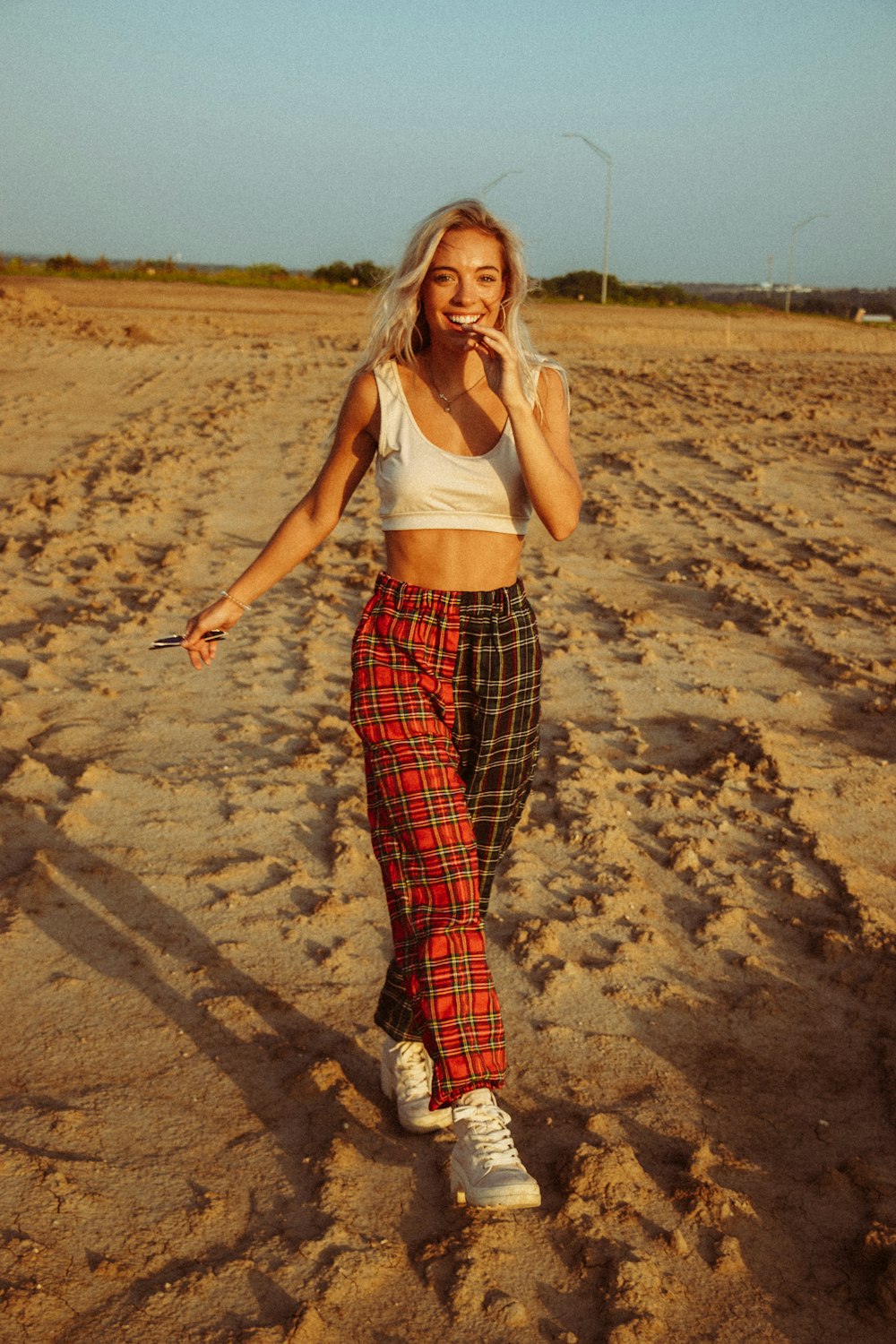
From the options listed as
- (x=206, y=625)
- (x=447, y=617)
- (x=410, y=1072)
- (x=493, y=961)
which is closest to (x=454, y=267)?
(x=447, y=617)

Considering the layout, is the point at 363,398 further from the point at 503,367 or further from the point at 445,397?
the point at 503,367

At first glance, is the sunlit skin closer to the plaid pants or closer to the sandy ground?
the plaid pants

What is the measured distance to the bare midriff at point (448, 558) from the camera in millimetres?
2674

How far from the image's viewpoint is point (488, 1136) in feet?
8.00

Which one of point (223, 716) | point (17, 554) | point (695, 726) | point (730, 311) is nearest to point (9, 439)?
point (17, 554)

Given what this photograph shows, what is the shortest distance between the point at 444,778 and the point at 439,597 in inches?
→ 14.8

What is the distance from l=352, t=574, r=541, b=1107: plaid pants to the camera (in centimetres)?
248

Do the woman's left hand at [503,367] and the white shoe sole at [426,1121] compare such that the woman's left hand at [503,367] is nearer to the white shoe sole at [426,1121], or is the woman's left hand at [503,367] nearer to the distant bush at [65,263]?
the white shoe sole at [426,1121]

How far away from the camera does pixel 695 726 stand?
5031mm

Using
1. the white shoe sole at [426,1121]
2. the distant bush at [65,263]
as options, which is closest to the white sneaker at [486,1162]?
the white shoe sole at [426,1121]

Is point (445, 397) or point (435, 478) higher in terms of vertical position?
point (445, 397)

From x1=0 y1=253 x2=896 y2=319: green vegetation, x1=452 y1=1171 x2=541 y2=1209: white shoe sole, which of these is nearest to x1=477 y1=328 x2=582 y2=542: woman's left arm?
x1=452 y1=1171 x2=541 y2=1209: white shoe sole

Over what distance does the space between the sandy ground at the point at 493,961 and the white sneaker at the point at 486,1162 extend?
0.34 feet

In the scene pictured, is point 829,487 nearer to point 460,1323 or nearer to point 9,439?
point 9,439
